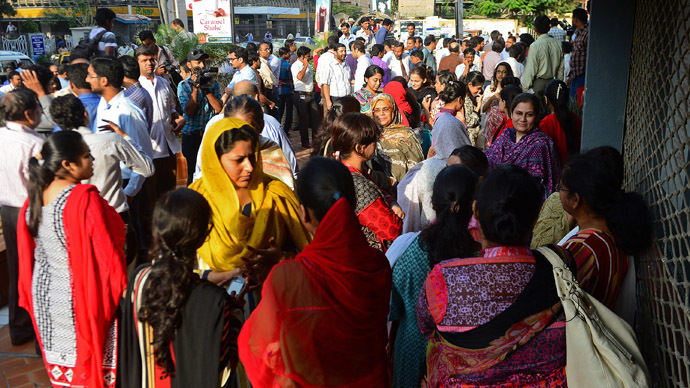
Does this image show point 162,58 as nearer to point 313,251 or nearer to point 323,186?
point 323,186

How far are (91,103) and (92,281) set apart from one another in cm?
296

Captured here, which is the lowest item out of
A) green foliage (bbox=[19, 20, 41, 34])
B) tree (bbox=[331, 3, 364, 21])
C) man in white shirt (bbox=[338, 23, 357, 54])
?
man in white shirt (bbox=[338, 23, 357, 54])

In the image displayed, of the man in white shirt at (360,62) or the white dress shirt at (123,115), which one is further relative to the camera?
the man in white shirt at (360,62)

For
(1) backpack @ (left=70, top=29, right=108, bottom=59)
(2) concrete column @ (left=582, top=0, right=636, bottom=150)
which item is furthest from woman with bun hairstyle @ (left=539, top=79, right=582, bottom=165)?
(1) backpack @ (left=70, top=29, right=108, bottom=59)

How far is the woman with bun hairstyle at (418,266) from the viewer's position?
2.40 meters

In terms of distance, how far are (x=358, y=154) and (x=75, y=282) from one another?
1672 millimetres

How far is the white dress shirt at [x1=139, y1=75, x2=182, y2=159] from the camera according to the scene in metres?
6.38

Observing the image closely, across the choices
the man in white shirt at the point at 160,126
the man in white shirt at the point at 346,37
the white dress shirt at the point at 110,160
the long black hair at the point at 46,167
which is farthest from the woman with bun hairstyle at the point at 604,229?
the man in white shirt at the point at 346,37

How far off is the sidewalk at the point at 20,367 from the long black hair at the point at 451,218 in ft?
10.1

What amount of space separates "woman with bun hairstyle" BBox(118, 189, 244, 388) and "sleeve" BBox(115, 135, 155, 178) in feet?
7.16

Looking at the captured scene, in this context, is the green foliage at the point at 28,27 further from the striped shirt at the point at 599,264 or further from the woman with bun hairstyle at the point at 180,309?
the striped shirt at the point at 599,264

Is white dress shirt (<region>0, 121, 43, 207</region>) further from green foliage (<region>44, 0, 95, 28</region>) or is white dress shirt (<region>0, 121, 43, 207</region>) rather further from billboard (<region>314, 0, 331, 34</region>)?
green foliage (<region>44, 0, 95, 28</region>)

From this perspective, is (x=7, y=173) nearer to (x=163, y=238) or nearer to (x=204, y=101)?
(x=163, y=238)

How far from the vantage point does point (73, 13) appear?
42531 mm
